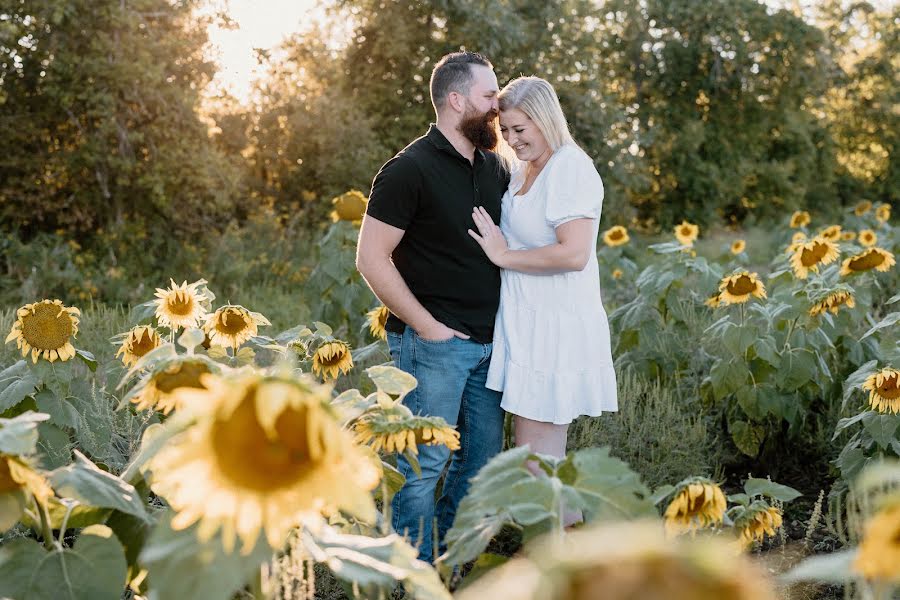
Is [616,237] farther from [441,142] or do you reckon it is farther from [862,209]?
[862,209]

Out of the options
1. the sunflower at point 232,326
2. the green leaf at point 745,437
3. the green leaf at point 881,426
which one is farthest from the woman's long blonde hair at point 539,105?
the green leaf at point 745,437

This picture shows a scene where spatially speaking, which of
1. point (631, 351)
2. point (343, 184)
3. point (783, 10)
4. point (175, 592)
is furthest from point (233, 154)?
point (783, 10)

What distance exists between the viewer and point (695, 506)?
195cm

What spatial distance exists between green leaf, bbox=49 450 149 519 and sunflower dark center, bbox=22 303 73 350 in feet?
4.35

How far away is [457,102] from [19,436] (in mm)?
2174

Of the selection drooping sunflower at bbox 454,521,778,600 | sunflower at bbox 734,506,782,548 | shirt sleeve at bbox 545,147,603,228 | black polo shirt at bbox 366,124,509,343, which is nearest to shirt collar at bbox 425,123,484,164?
black polo shirt at bbox 366,124,509,343

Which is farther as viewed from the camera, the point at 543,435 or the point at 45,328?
the point at 543,435

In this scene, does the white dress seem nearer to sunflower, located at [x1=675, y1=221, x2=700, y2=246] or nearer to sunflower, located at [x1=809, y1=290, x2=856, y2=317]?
sunflower, located at [x1=809, y1=290, x2=856, y2=317]

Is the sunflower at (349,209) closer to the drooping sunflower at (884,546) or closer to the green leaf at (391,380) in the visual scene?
the green leaf at (391,380)

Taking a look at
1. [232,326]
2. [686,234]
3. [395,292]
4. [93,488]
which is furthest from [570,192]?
[686,234]

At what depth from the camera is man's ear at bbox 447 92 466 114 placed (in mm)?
3207

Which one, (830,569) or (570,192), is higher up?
(570,192)

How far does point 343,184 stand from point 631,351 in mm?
6260

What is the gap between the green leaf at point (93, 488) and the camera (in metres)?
1.50
